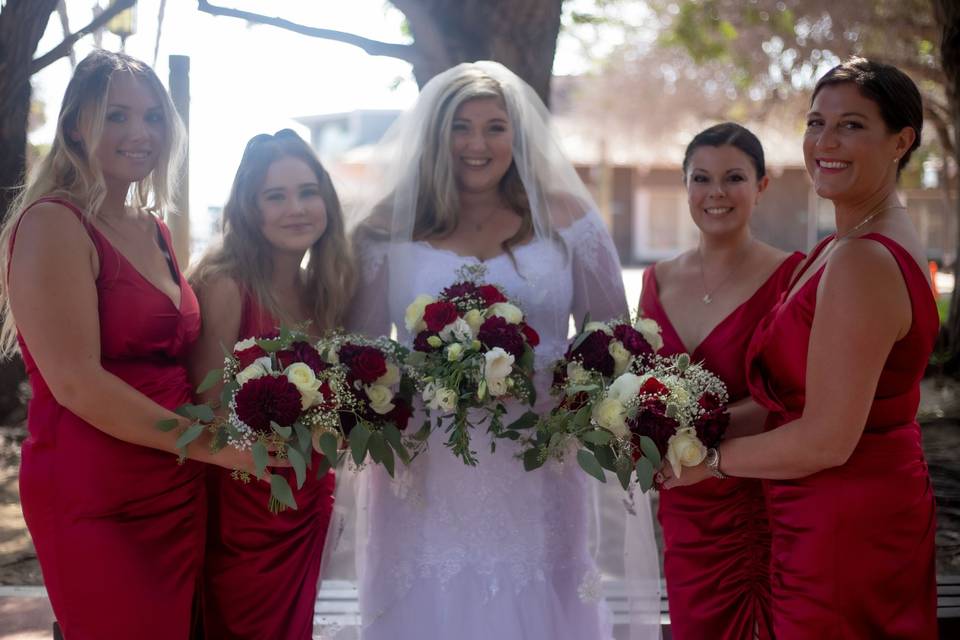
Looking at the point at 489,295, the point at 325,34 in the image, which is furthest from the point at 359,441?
the point at 325,34

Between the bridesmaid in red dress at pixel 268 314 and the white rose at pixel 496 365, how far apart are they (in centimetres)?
84

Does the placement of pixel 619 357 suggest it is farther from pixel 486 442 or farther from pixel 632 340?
pixel 486 442

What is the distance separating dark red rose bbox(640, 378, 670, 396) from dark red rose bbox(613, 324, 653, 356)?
295 millimetres

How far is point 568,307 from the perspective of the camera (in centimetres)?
366

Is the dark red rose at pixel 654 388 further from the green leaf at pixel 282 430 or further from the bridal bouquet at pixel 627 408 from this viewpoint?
the green leaf at pixel 282 430

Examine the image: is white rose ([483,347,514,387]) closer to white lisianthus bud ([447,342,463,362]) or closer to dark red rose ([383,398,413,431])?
white lisianthus bud ([447,342,463,362])

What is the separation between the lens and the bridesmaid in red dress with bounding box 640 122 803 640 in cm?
324

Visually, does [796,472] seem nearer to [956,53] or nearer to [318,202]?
[318,202]

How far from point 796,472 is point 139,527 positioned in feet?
6.61

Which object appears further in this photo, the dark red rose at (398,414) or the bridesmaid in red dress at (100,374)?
the dark red rose at (398,414)

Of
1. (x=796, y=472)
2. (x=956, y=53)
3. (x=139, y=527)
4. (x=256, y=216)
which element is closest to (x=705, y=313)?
(x=796, y=472)

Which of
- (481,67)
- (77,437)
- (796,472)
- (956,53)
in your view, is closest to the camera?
(796,472)

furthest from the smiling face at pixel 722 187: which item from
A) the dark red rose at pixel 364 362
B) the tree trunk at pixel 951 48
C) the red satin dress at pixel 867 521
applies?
the tree trunk at pixel 951 48

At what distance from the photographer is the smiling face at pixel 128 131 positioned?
9.92ft
